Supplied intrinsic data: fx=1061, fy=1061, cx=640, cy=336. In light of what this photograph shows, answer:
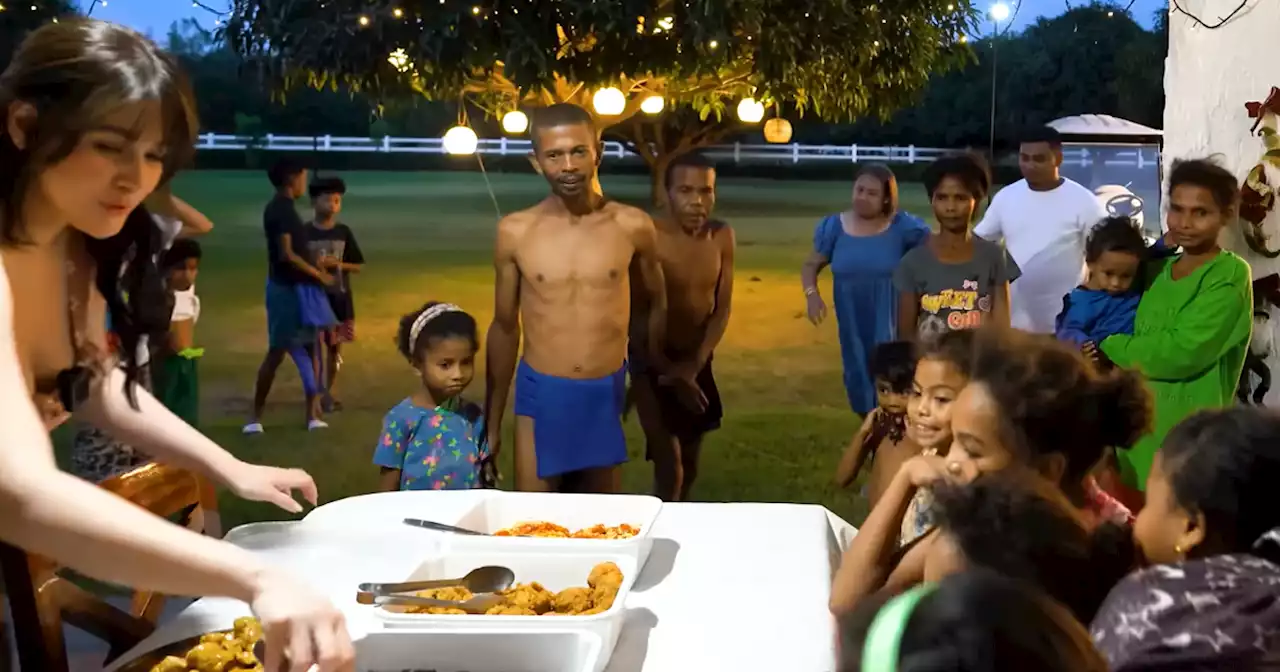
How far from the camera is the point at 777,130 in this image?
2232 millimetres

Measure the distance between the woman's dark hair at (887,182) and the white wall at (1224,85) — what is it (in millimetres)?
526

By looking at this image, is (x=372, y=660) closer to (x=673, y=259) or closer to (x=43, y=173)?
(x=43, y=173)

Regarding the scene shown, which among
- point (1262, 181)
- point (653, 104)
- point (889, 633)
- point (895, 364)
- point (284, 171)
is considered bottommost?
point (895, 364)

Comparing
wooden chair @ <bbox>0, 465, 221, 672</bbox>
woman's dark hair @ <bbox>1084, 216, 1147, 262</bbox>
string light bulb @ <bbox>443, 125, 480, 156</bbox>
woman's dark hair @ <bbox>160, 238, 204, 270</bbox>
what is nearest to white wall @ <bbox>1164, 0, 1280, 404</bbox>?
woman's dark hair @ <bbox>1084, 216, 1147, 262</bbox>

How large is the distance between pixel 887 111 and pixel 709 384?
70 centimetres

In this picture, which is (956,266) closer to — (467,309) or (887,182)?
(887,182)

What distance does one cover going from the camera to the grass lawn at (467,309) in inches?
88.8

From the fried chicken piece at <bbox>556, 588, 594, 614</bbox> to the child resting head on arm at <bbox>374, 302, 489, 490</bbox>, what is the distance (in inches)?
38.0

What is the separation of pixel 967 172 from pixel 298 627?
5.66 ft

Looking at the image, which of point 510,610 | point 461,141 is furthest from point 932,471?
point 461,141

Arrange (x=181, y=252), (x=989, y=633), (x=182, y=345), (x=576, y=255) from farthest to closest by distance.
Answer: (x=182, y=345) → (x=181, y=252) → (x=576, y=255) → (x=989, y=633)

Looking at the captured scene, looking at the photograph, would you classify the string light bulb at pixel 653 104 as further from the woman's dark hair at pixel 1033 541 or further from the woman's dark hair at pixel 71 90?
the woman's dark hair at pixel 1033 541

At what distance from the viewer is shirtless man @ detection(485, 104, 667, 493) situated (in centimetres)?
219

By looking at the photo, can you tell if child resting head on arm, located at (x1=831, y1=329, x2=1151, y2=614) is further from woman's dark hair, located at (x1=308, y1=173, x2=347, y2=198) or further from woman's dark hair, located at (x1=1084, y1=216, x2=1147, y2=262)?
woman's dark hair, located at (x1=308, y1=173, x2=347, y2=198)
